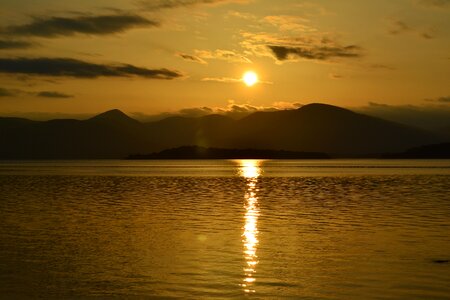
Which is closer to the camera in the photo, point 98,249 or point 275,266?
point 275,266

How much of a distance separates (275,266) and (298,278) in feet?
8.27

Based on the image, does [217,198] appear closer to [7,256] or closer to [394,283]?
[7,256]

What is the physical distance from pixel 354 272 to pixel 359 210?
1068 inches

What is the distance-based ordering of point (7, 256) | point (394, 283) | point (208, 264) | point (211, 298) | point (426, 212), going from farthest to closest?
point (426, 212)
point (7, 256)
point (208, 264)
point (394, 283)
point (211, 298)

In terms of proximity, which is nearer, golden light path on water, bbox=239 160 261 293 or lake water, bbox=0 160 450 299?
lake water, bbox=0 160 450 299

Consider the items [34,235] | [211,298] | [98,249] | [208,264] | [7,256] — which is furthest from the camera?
[34,235]

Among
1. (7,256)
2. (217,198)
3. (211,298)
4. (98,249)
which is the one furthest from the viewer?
(217,198)

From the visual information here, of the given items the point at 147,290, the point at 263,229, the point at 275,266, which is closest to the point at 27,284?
the point at 147,290

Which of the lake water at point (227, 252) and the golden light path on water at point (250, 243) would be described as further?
the golden light path on water at point (250, 243)

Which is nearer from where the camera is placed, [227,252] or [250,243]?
[227,252]

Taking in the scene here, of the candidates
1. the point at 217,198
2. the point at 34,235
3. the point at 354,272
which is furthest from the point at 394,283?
the point at 217,198

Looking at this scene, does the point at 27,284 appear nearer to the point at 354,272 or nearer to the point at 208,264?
the point at 208,264

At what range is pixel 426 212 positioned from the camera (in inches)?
1929

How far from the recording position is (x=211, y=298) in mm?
21391
